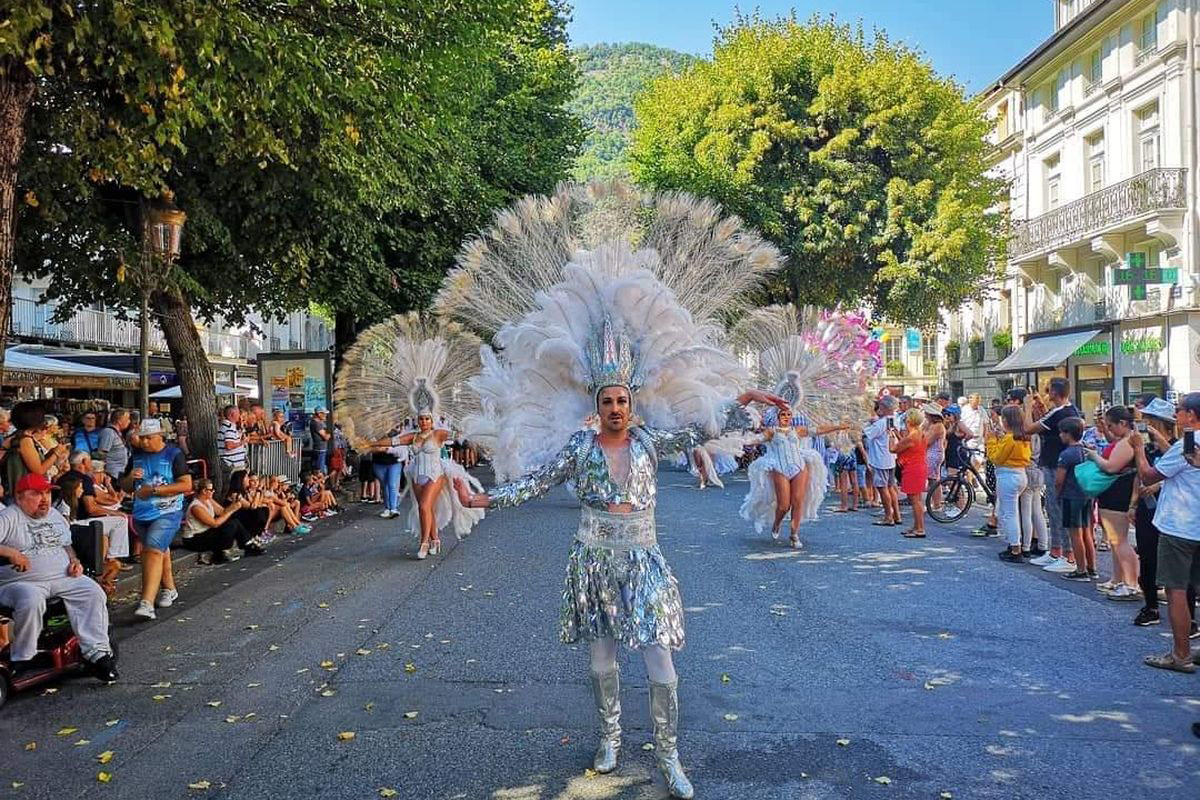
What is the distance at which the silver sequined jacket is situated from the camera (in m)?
4.69

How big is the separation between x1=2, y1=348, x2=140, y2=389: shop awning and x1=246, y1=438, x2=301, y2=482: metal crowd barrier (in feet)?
17.8

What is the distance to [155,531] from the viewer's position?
8.24 metres

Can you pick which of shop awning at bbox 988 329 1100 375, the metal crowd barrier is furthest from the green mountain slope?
the metal crowd barrier

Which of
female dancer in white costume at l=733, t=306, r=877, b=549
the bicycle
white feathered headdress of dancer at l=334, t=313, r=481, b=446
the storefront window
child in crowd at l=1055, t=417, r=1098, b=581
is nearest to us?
child in crowd at l=1055, t=417, r=1098, b=581

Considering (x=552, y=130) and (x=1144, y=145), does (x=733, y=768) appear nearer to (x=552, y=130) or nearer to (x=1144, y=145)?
(x=552, y=130)

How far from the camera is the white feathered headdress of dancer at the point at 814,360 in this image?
34.9 ft

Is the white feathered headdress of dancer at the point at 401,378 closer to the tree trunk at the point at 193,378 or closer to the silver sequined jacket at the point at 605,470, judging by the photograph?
the tree trunk at the point at 193,378

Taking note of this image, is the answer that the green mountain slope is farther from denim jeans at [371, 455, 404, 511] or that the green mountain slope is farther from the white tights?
the white tights

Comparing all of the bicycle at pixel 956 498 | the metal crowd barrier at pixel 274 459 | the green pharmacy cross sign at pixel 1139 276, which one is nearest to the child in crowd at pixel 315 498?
the metal crowd barrier at pixel 274 459

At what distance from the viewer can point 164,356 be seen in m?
33.4

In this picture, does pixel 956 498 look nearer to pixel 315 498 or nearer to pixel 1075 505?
pixel 1075 505

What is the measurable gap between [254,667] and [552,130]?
18.5 metres

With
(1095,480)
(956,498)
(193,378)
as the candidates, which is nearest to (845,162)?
(956,498)

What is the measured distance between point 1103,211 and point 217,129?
25842 millimetres
